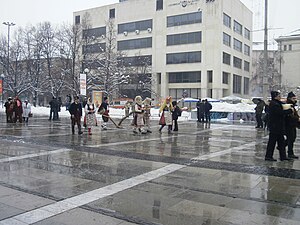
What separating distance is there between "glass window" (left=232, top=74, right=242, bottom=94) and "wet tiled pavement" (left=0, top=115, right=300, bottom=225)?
5839 centimetres

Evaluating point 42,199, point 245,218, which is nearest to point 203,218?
point 245,218

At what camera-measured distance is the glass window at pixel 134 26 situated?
6469 centimetres

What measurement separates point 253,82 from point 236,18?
67.4 feet

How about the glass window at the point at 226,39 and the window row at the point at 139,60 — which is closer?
the glass window at the point at 226,39

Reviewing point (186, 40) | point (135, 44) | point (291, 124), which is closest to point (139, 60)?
point (135, 44)

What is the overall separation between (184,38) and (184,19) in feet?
11.1

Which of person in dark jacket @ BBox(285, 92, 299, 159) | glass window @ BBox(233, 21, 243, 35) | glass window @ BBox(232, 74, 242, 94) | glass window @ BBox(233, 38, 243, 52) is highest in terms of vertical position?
glass window @ BBox(233, 21, 243, 35)

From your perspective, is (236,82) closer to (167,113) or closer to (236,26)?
(236,26)

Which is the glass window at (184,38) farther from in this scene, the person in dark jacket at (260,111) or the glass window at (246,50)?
the person in dark jacket at (260,111)

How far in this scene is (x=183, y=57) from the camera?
199 ft

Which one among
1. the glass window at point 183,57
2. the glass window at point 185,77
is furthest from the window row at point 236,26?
the glass window at point 185,77

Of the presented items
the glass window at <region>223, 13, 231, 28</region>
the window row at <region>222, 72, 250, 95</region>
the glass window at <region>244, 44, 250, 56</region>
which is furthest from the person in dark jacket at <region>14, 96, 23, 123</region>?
the glass window at <region>244, 44, 250, 56</region>

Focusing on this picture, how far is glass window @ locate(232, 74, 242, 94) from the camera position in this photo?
6650cm

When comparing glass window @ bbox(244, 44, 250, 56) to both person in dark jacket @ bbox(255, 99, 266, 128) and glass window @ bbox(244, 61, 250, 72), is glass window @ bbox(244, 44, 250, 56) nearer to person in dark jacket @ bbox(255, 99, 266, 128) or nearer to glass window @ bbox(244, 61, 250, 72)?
glass window @ bbox(244, 61, 250, 72)
